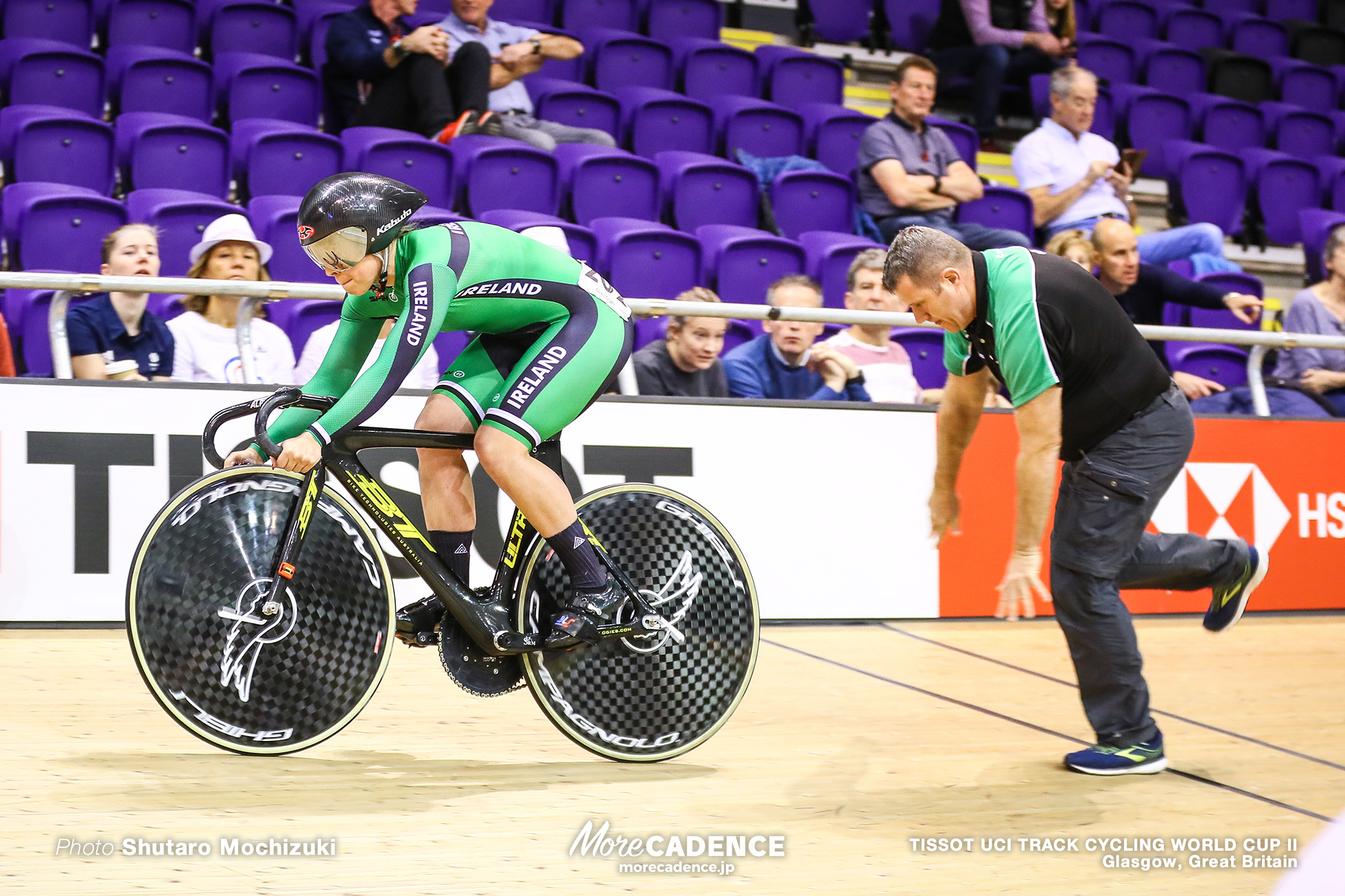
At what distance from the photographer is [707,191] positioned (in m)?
7.85

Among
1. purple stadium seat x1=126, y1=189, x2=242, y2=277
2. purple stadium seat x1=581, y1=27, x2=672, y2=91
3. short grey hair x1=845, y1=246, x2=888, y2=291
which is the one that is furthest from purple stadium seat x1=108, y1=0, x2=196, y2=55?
short grey hair x1=845, y1=246, x2=888, y2=291

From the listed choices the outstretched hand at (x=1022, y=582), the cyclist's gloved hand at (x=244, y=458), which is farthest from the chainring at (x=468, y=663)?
the outstretched hand at (x=1022, y=582)

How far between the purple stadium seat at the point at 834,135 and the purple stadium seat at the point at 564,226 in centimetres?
279

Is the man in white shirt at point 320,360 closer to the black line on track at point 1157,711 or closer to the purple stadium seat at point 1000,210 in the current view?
the black line on track at point 1157,711

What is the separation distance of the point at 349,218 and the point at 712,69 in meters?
6.57

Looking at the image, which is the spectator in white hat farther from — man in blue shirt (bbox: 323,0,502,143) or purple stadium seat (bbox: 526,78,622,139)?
purple stadium seat (bbox: 526,78,622,139)

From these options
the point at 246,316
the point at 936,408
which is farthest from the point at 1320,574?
the point at 246,316

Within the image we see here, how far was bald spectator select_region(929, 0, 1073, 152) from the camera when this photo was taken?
10047 mm

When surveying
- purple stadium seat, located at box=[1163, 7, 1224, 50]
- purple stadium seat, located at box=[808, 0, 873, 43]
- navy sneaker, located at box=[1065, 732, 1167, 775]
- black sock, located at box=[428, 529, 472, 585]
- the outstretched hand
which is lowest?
navy sneaker, located at box=[1065, 732, 1167, 775]

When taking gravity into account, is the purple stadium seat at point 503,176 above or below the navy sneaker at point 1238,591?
above

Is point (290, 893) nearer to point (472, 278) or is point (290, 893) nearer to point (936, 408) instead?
point (472, 278)

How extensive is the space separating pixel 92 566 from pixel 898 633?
3.07m

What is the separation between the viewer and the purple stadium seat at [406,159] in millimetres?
6922

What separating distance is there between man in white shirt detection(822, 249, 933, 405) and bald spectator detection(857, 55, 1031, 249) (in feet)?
5.34
